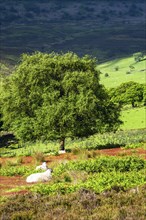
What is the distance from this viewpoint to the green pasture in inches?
3939

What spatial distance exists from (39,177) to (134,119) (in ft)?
272

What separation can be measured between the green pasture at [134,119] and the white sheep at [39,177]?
235 ft

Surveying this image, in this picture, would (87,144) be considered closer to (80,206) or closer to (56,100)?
(56,100)

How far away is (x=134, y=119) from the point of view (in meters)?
108

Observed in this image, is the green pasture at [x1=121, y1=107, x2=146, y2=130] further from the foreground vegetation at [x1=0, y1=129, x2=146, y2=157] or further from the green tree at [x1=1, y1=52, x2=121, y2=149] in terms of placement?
the green tree at [x1=1, y1=52, x2=121, y2=149]

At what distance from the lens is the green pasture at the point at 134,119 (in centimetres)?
10006

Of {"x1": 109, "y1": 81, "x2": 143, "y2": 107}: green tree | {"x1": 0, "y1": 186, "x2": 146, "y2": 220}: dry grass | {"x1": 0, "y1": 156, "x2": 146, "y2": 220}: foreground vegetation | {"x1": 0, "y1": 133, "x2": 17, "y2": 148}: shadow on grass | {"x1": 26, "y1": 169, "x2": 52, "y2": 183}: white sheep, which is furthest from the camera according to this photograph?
{"x1": 109, "y1": 81, "x2": 143, "y2": 107}: green tree

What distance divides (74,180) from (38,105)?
2333cm

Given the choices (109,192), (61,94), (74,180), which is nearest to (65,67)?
(61,94)

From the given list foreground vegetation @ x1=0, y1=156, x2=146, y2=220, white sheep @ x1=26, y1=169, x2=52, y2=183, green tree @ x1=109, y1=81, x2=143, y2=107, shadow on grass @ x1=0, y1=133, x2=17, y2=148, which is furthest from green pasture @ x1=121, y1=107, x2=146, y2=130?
foreground vegetation @ x1=0, y1=156, x2=146, y2=220

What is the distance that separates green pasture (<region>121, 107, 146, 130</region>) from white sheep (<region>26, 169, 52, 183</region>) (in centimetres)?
7167

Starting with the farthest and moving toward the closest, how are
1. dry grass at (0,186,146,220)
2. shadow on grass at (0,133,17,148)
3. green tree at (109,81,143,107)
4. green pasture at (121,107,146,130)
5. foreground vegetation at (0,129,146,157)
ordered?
green tree at (109,81,143,107) → green pasture at (121,107,146,130) → shadow on grass at (0,133,17,148) → foreground vegetation at (0,129,146,157) → dry grass at (0,186,146,220)

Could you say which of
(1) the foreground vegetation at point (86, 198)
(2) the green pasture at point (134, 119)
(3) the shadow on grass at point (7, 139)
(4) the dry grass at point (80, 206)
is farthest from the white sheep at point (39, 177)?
(2) the green pasture at point (134, 119)

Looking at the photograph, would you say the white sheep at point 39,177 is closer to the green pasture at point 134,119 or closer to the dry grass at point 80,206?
the dry grass at point 80,206
